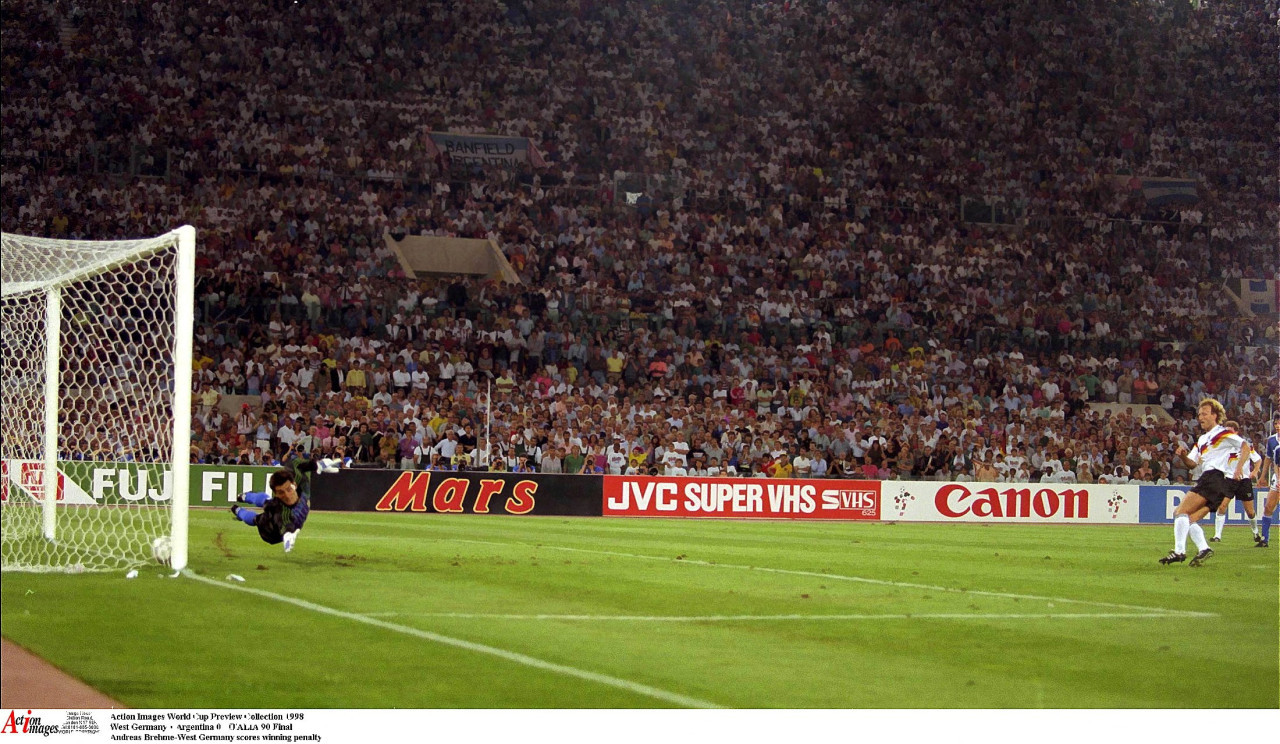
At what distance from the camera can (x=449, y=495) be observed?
2164 cm

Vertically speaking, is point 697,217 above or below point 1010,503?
above

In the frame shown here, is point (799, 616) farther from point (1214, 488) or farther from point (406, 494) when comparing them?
point (406, 494)

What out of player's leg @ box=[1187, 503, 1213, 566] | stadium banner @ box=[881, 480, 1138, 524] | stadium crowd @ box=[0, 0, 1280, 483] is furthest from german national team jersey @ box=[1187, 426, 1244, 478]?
stadium crowd @ box=[0, 0, 1280, 483]

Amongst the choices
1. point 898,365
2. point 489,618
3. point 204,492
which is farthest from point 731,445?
point 489,618

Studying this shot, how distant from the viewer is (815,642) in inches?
329

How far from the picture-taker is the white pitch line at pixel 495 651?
21.6 feet

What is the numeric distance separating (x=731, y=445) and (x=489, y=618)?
49.2 ft

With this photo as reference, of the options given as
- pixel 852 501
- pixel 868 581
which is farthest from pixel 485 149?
pixel 868 581

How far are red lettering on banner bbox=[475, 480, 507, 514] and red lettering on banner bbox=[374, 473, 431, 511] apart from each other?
2.75 feet

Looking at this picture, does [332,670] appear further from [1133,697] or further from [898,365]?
[898,365]

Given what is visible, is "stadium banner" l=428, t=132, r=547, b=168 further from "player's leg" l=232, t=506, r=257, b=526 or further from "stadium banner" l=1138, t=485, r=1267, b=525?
"player's leg" l=232, t=506, r=257, b=526

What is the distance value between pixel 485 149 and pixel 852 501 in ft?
41.7

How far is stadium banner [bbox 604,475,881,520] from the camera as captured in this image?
2277 cm

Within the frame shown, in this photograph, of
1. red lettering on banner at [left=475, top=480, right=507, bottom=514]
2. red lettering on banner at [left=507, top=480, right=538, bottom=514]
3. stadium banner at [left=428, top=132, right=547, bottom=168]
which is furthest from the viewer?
stadium banner at [left=428, top=132, right=547, bottom=168]
